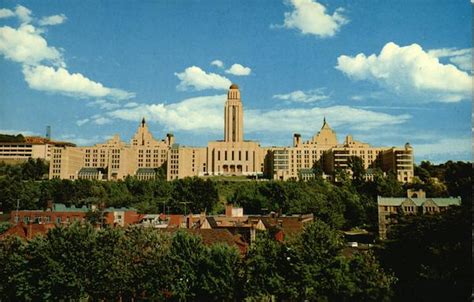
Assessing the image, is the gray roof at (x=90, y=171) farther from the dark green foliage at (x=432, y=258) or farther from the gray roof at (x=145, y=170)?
the dark green foliage at (x=432, y=258)

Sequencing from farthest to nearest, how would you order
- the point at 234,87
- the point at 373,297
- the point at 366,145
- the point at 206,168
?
1. the point at 234,87
2. the point at 206,168
3. the point at 366,145
4. the point at 373,297

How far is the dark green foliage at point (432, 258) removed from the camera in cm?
3067

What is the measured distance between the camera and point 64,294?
34.2 m

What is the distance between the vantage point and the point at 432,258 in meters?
38.0

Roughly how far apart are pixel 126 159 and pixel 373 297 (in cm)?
11944

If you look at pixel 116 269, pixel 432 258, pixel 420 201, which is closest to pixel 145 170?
pixel 420 201

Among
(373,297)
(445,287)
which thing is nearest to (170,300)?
(373,297)

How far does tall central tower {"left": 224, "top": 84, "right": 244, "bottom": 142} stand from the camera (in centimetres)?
15762

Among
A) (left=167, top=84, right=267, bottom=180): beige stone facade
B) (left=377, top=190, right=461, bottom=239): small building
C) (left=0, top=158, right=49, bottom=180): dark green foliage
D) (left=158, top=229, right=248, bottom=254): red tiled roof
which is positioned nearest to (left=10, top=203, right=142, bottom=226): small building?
(left=158, top=229, right=248, bottom=254): red tiled roof

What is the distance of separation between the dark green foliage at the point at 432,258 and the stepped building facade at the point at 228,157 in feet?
273

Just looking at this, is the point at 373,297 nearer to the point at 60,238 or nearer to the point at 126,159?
the point at 60,238

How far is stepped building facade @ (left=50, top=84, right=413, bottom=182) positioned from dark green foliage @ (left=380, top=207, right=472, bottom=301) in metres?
83.2

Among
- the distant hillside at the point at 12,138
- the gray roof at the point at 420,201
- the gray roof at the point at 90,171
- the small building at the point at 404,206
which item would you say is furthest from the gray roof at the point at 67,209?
the distant hillside at the point at 12,138

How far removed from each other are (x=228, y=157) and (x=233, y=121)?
47.2 ft
